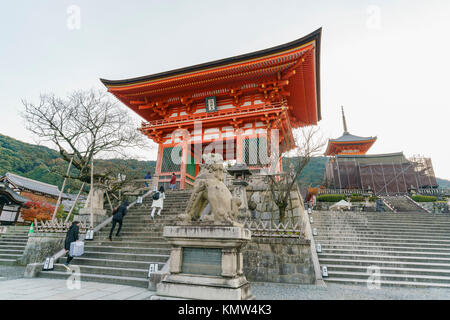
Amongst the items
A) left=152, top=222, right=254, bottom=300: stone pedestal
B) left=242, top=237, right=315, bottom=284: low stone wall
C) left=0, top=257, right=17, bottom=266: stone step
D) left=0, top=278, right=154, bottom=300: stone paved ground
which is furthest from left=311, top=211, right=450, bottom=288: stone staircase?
left=0, top=257, right=17, bottom=266: stone step

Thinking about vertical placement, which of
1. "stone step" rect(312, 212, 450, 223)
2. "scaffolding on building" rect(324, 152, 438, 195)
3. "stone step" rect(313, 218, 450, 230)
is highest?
"scaffolding on building" rect(324, 152, 438, 195)

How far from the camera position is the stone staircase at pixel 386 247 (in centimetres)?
689

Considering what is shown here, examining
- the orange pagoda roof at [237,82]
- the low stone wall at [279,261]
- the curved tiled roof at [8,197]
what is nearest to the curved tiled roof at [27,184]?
the curved tiled roof at [8,197]

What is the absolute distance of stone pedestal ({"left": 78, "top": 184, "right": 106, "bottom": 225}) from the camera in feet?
30.7

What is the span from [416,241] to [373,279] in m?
4.42

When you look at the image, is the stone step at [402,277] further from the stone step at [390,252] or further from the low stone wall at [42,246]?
the low stone wall at [42,246]

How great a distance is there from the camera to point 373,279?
262 inches

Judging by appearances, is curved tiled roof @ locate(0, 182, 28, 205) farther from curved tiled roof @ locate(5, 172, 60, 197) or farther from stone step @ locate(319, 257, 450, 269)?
stone step @ locate(319, 257, 450, 269)

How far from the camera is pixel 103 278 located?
5.89m

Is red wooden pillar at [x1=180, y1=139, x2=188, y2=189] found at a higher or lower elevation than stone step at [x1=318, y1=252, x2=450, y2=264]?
higher

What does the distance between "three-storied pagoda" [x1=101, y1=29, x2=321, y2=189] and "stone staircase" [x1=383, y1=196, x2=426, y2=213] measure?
30.6 feet
